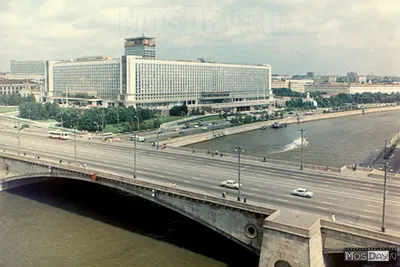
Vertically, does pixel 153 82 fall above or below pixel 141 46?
below

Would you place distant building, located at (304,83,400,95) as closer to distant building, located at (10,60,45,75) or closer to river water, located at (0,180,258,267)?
distant building, located at (10,60,45,75)

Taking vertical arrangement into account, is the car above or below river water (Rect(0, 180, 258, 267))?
above

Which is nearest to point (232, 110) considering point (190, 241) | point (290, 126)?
point (290, 126)

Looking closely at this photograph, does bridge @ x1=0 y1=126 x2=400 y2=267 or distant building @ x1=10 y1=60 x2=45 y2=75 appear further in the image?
distant building @ x1=10 y1=60 x2=45 y2=75

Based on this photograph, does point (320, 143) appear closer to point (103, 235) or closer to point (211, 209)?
point (103, 235)

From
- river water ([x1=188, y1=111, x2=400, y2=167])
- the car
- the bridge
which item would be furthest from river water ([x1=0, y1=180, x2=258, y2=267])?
river water ([x1=188, y1=111, x2=400, y2=167])

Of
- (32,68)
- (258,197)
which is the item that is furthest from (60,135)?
(32,68)
